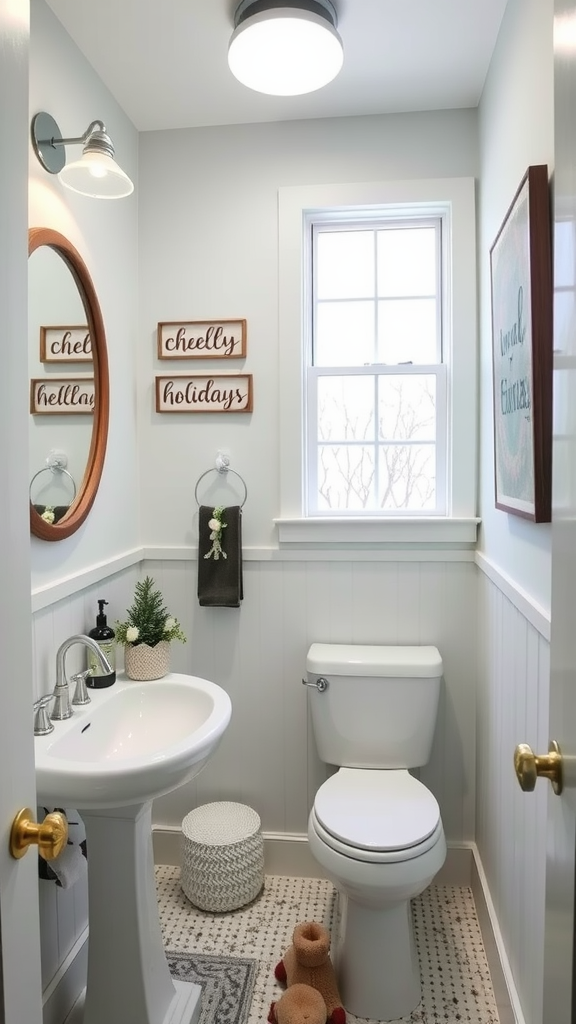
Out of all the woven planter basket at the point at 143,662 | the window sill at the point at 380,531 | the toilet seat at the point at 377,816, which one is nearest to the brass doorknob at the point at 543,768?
the toilet seat at the point at 377,816

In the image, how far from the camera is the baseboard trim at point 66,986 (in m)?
1.54

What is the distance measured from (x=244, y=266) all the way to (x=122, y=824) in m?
1.68

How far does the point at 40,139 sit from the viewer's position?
1522mm

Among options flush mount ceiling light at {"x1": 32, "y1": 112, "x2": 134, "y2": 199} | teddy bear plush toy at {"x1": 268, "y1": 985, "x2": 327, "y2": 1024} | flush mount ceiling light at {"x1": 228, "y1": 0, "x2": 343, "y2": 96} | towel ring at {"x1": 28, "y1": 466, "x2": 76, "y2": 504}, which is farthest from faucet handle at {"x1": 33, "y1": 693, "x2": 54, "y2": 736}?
flush mount ceiling light at {"x1": 228, "y1": 0, "x2": 343, "y2": 96}

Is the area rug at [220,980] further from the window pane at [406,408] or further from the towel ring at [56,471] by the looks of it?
the window pane at [406,408]

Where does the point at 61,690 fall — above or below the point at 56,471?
below

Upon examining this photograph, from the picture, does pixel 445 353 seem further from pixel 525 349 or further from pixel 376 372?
pixel 525 349

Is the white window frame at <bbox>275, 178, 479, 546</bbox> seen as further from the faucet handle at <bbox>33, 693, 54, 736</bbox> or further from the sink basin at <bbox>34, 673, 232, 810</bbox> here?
the faucet handle at <bbox>33, 693, 54, 736</bbox>

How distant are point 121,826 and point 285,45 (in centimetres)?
189

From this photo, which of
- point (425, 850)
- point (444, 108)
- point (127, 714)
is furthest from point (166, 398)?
point (425, 850)

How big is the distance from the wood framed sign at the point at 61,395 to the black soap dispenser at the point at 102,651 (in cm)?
54

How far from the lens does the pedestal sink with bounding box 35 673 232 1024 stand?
1237 millimetres

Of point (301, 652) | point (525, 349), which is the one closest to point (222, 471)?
point (301, 652)

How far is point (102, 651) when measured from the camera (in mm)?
1698
